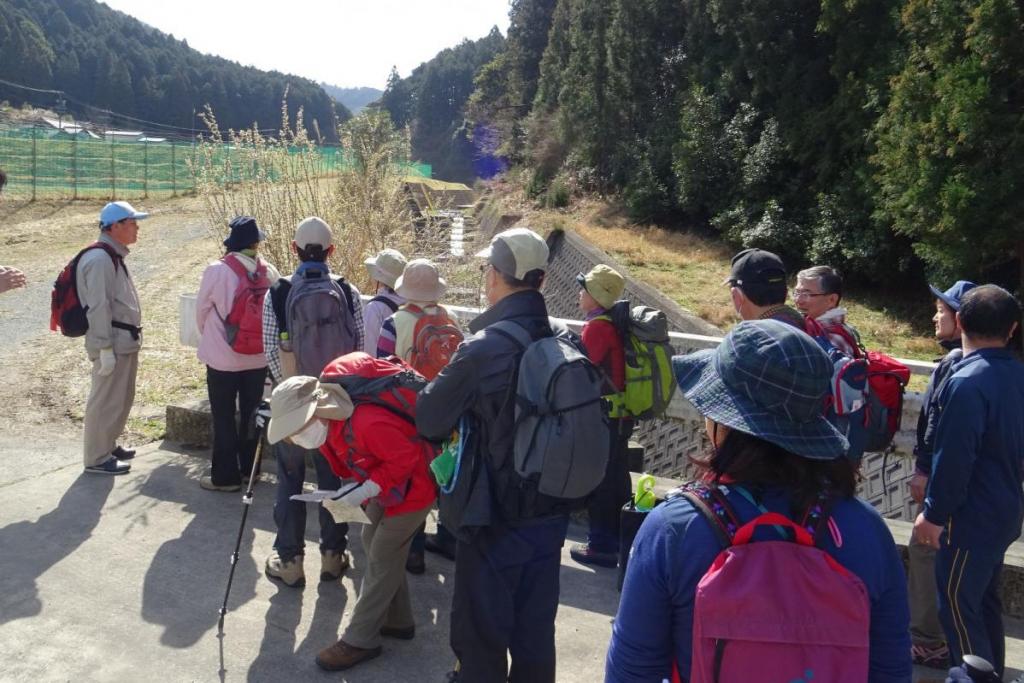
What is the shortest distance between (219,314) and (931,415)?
153 inches

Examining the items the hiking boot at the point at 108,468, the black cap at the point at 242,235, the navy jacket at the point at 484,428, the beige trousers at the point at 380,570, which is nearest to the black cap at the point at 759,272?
the navy jacket at the point at 484,428

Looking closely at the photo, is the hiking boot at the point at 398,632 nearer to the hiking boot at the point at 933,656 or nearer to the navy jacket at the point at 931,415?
the hiking boot at the point at 933,656

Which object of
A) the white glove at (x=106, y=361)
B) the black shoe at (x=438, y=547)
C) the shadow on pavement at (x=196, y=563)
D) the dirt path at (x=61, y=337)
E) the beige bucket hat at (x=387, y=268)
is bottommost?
the dirt path at (x=61, y=337)

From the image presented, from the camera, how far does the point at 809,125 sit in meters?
16.5

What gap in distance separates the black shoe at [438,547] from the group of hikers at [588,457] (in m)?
0.01

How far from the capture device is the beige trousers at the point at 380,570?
3.51 meters

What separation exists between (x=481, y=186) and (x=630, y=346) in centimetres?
3603

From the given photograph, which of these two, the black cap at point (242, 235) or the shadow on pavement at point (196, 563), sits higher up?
the black cap at point (242, 235)

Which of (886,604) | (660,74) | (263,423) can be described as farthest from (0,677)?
(660,74)

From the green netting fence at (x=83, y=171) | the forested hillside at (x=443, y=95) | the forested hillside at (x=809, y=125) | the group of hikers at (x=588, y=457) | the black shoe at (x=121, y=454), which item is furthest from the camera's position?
the forested hillside at (x=443, y=95)

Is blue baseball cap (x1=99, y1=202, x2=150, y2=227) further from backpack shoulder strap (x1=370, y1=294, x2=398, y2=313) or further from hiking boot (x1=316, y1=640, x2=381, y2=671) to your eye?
hiking boot (x1=316, y1=640, x2=381, y2=671)

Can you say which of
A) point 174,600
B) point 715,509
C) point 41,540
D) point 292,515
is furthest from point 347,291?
point 715,509

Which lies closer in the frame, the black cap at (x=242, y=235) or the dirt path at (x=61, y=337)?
the black cap at (x=242, y=235)

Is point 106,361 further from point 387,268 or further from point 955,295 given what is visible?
point 955,295
